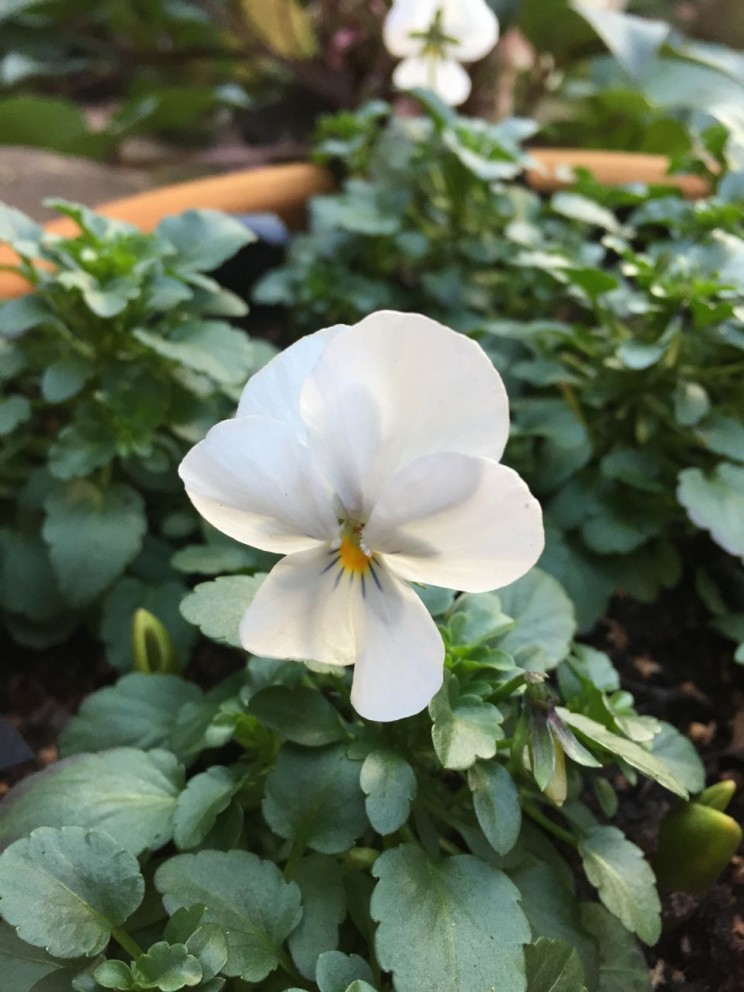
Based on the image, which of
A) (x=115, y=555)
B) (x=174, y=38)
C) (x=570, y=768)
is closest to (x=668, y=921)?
(x=570, y=768)

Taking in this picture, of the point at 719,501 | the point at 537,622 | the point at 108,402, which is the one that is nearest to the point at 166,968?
the point at 537,622

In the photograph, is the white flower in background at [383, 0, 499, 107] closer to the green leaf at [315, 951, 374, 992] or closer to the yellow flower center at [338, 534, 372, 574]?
the yellow flower center at [338, 534, 372, 574]

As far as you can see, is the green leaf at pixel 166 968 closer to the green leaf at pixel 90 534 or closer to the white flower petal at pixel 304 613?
the white flower petal at pixel 304 613

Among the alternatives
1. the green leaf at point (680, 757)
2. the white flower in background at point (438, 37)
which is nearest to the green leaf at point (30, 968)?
the green leaf at point (680, 757)

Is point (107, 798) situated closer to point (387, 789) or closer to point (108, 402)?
point (387, 789)

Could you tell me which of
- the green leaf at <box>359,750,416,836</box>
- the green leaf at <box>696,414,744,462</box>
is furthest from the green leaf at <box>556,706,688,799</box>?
the green leaf at <box>696,414,744,462</box>

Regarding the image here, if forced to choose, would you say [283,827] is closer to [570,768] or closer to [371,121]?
[570,768]

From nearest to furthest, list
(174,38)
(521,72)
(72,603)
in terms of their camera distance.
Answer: (72,603)
(521,72)
(174,38)
